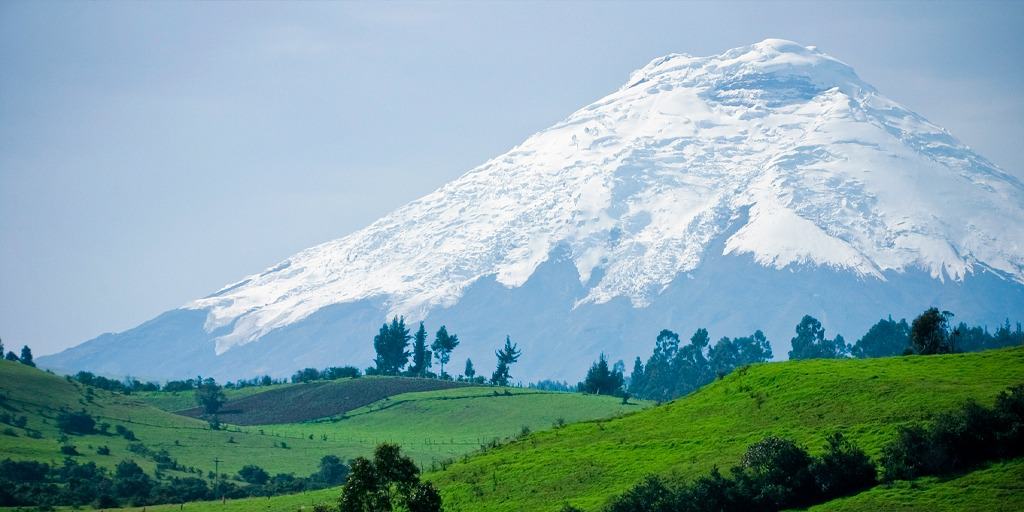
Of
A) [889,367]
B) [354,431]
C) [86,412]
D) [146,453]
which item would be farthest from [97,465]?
[889,367]

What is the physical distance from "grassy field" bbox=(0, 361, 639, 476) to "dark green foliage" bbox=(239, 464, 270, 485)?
7.48 ft

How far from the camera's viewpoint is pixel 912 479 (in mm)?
60656

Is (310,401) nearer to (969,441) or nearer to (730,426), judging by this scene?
(730,426)

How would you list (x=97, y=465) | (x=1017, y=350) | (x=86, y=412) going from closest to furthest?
(x=1017, y=350)
(x=97, y=465)
(x=86, y=412)

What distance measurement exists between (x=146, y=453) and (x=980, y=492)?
347 ft

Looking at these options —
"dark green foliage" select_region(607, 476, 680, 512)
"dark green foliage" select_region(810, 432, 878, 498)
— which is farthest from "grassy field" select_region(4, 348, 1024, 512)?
"dark green foliage" select_region(607, 476, 680, 512)

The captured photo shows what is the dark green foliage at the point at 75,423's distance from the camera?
14550 cm

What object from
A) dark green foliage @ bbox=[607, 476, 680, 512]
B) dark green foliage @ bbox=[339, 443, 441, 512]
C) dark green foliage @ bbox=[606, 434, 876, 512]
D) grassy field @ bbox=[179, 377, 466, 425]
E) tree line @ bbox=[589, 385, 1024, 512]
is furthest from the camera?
grassy field @ bbox=[179, 377, 466, 425]

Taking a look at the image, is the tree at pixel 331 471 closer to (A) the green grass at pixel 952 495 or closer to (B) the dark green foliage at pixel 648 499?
(B) the dark green foliage at pixel 648 499

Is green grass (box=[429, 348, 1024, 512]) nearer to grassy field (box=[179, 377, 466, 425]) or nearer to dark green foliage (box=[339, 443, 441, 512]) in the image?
dark green foliage (box=[339, 443, 441, 512])

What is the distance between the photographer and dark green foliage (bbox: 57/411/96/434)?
145500 mm

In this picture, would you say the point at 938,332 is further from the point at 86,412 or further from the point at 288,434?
the point at 86,412

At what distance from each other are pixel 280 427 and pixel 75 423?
30.4 m

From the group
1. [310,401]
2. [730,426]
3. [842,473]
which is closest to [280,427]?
[310,401]
